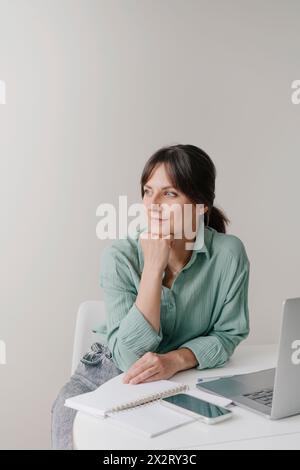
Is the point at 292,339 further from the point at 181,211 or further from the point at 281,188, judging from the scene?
the point at 281,188

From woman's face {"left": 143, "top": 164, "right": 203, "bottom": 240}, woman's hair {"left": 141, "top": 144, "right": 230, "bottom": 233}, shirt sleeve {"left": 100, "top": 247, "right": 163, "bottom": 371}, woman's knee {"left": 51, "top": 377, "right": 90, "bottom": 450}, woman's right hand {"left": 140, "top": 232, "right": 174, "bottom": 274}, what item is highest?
woman's hair {"left": 141, "top": 144, "right": 230, "bottom": 233}

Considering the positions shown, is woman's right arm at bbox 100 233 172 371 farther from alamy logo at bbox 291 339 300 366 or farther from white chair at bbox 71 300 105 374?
alamy logo at bbox 291 339 300 366

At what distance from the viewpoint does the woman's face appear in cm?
172

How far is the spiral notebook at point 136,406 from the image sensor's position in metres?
1.11

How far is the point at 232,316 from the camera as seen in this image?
1.73 m

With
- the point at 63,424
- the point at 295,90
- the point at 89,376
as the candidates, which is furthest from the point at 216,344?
the point at 295,90

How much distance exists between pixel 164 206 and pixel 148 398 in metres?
0.64

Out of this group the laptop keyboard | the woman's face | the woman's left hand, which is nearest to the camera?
the laptop keyboard

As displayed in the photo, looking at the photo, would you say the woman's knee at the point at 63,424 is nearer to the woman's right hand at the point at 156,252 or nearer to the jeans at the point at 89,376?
the jeans at the point at 89,376

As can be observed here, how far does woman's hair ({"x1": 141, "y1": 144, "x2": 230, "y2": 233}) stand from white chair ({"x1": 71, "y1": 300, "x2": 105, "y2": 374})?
0.44 metres

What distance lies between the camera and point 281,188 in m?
2.77

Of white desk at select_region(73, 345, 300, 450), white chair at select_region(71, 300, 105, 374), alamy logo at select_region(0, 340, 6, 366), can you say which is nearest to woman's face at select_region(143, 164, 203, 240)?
white chair at select_region(71, 300, 105, 374)

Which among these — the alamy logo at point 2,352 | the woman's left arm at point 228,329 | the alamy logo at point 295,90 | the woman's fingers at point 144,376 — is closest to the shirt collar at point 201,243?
the woman's left arm at point 228,329

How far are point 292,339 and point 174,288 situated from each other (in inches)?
24.0
